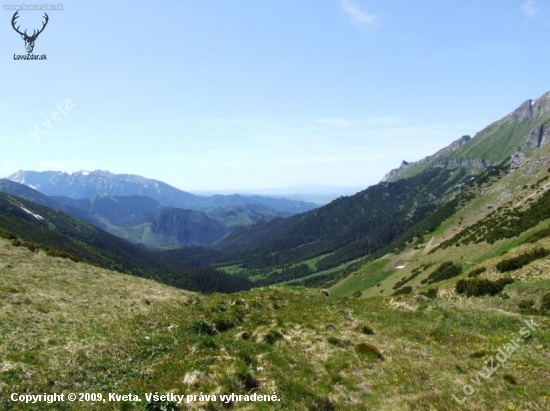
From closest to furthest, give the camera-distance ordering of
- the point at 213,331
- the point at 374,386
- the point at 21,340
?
the point at 374,386
the point at 21,340
the point at 213,331

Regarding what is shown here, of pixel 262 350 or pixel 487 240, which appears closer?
pixel 262 350

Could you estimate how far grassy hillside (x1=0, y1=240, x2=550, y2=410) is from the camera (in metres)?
15.9

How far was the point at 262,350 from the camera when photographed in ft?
68.7

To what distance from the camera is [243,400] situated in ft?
49.5

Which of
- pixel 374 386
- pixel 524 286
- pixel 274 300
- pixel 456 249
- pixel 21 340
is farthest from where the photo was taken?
pixel 456 249

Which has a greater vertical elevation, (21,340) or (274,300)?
(21,340)

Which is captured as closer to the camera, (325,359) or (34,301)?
(325,359)

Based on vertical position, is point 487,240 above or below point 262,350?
above

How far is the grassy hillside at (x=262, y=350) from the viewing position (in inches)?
627

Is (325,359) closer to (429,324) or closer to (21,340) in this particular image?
(429,324)

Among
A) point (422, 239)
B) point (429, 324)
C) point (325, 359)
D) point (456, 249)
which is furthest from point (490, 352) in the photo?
point (422, 239)

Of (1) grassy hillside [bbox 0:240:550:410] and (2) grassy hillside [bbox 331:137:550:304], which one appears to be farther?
(2) grassy hillside [bbox 331:137:550:304]

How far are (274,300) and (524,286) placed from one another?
23924 mm

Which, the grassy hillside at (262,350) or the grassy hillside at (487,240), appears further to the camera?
the grassy hillside at (487,240)
